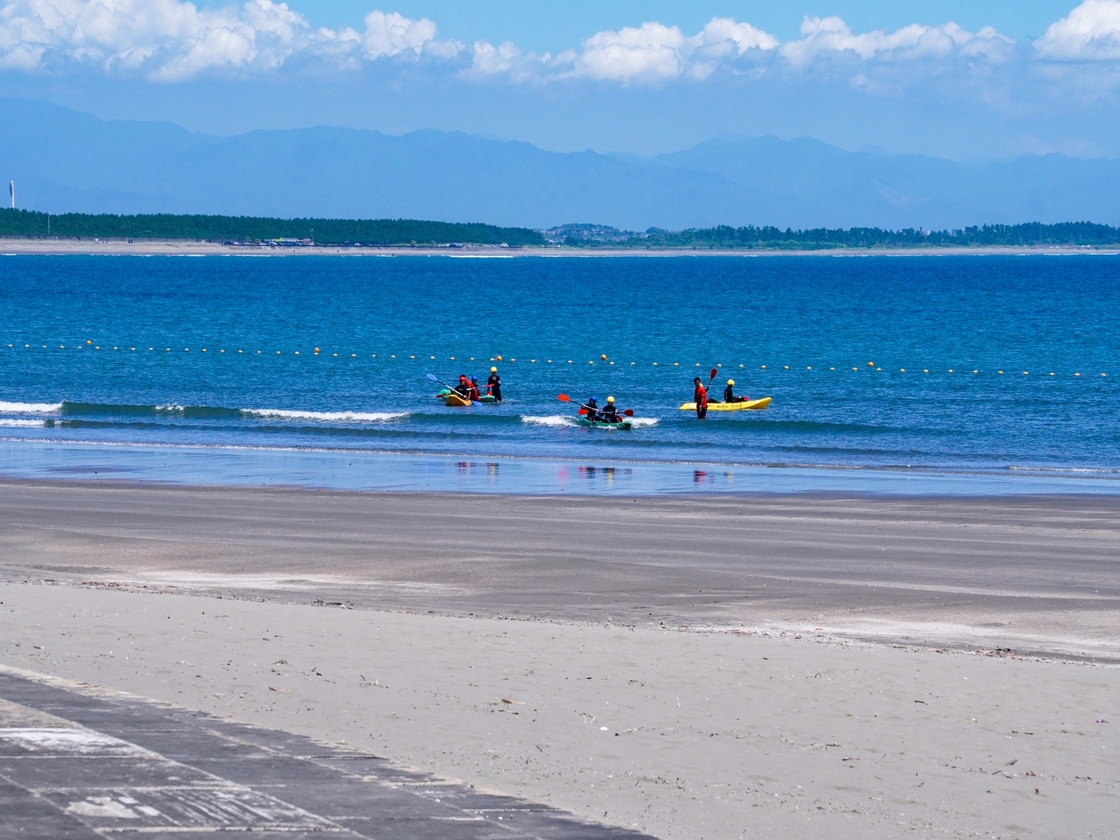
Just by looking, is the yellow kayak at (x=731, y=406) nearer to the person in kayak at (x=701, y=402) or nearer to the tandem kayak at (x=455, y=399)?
the person in kayak at (x=701, y=402)

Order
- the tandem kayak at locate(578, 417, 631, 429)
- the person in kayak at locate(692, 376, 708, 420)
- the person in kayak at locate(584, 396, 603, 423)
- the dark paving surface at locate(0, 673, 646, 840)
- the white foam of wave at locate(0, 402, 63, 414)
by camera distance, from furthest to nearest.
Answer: the white foam of wave at locate(0, 402, 63, 414) → the person in kayak at locate(692, 376, 708, 420) → the person in kayak at locate(584, 396, 603, 423) → the tandem kayak at locate(578, 417, 631, 429) → the dark paving surface at locate(0, 673, 646, 840)

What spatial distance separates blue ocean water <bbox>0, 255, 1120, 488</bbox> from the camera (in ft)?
122

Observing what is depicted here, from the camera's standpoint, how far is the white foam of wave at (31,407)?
152ft

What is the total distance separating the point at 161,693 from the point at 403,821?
3.76 m

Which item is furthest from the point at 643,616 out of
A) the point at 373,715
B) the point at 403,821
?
the point at 403,821

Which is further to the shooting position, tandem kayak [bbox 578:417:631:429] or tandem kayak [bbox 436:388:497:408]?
tandem kayak [bbox 436:388:497:408]

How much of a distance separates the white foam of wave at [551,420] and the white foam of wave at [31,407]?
52.8ft

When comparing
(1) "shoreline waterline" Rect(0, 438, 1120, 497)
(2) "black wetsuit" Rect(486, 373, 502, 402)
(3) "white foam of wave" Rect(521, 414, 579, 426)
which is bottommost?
(1) "shoreline waterline" Rect(0, 438, 1120, 497)

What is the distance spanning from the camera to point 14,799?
7.21 m

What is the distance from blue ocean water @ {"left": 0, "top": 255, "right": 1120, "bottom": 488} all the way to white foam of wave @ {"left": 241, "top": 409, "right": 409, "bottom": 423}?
0.56ft

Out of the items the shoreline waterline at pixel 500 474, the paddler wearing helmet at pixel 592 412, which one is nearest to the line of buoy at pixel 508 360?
the paddler wearing helmet at pixel 592 412

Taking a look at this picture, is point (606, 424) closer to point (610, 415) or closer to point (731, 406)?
point (610, 415)

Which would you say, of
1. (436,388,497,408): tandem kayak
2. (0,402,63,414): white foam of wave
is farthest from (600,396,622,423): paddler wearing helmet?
(0,402,63,414): white foam of wave

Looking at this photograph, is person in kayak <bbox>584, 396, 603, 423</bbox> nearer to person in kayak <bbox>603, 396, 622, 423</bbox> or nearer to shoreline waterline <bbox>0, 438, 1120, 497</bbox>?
person in kayak <bbox>603, 396, 622, 423</bbox>
